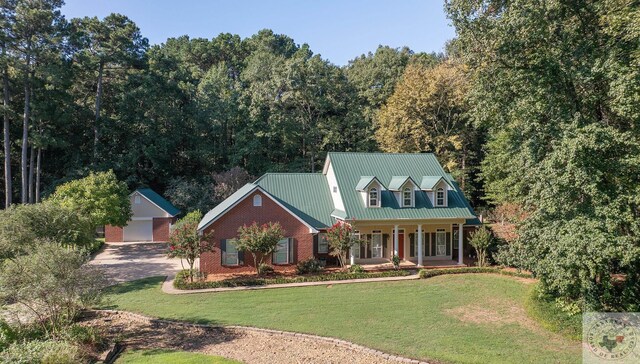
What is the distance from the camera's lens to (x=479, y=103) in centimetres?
1606

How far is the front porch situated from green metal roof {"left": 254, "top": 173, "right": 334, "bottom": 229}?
8.55 ft

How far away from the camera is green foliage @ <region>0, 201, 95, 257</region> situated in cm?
1611

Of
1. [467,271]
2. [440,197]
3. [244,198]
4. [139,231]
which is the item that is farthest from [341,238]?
[139,231]

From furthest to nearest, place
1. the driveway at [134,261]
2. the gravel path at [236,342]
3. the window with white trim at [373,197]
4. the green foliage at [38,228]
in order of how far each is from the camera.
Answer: the window with white trim at [373,197], the driveway at [134,261], the green foliage at [38,228], the gravel path at [236,342]

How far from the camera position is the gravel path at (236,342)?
11836 millimetres

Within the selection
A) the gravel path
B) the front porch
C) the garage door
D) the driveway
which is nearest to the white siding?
the front porch

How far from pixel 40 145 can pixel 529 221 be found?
39.2m

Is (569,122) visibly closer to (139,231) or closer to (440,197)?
(440,197)

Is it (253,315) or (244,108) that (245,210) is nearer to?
(253,315)

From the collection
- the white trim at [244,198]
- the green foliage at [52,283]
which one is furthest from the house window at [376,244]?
the green foliage at [52,283]

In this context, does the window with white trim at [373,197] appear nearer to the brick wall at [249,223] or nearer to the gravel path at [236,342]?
the brick wall at [249,223]

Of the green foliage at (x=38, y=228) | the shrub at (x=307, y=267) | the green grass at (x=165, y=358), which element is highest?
the green foliage at (x=38, y=228)

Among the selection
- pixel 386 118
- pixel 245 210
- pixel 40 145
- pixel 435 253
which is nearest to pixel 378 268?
pixel 435 253

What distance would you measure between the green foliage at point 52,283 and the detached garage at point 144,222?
22.6 metres
